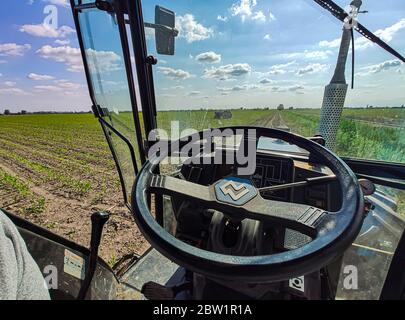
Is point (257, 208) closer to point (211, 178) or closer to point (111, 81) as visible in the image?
point (211, 178)

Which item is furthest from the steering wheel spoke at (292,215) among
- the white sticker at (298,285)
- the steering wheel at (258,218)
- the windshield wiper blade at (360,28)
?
the windshield wiper blade at (360,28)

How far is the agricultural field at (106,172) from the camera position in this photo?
119 cm

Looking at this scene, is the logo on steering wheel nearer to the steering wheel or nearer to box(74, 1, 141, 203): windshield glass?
the steering wheel

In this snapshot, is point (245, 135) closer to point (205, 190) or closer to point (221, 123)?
point (221, 123)

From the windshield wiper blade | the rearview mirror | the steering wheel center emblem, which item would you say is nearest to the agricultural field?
the windshield wiper blade

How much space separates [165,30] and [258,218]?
106 centimetres

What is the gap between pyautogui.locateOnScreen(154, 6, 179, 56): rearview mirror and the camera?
50.0 inches

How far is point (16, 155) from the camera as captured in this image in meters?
10.8

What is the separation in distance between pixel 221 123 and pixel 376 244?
107 cm

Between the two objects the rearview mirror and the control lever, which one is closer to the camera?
the control lever

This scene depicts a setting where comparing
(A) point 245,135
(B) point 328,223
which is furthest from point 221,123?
(B) point 328,223

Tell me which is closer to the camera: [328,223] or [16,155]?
[328,223]

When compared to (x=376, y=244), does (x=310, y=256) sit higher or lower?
higher

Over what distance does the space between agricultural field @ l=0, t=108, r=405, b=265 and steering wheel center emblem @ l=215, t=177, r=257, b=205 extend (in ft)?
1.58
